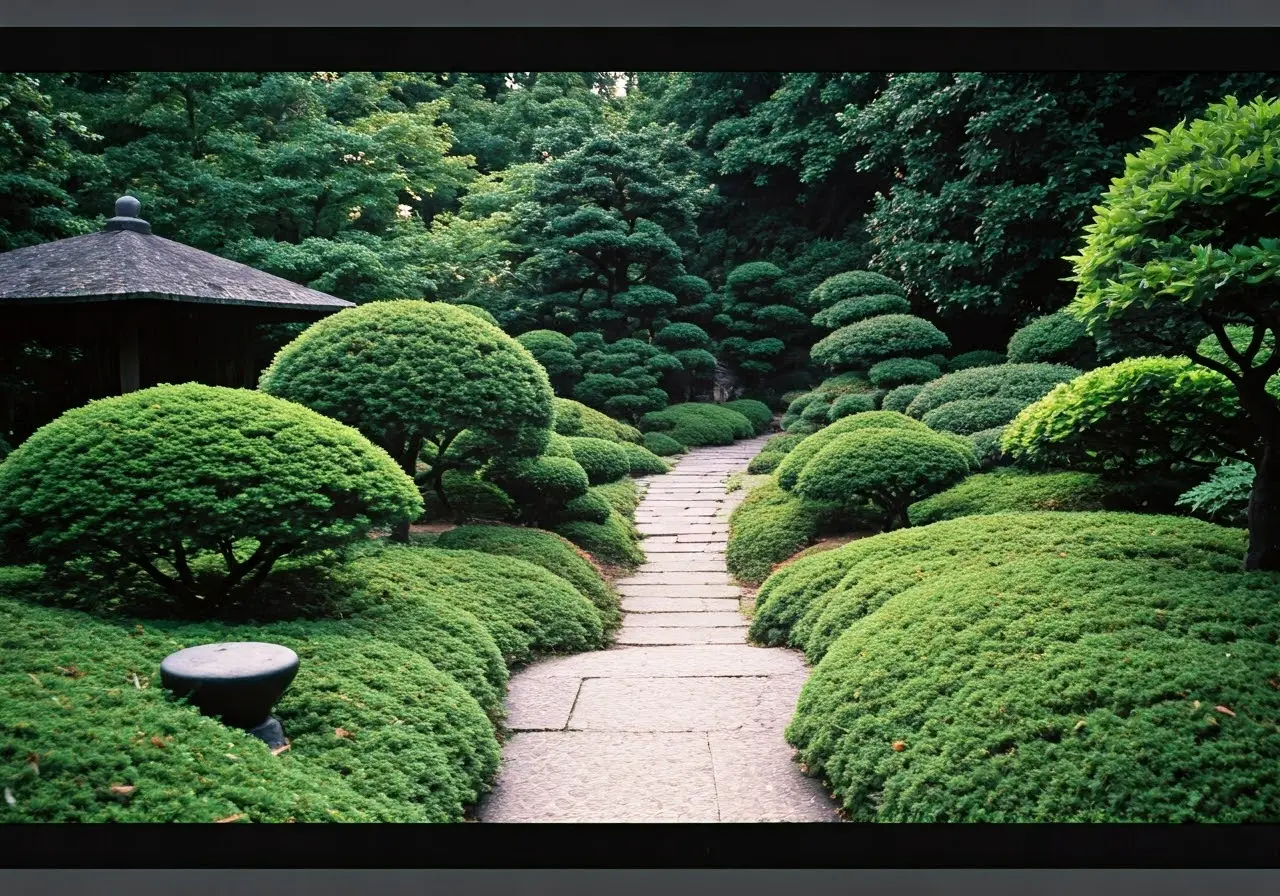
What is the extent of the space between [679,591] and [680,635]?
1.05 m

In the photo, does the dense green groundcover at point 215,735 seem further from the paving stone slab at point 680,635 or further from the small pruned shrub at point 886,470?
the small pruned shrub at point 886,470

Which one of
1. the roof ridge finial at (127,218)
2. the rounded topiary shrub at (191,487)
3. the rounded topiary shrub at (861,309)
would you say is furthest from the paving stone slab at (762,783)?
the rounded topiary shrub at (861,309)

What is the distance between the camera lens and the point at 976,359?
7.67 m

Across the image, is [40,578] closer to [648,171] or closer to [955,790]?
[955,790]

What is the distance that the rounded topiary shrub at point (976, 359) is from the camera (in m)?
7.43

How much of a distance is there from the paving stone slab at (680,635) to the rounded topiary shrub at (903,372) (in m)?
3.85

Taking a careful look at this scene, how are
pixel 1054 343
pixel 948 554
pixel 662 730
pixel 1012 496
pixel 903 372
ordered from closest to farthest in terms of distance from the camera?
pixel 662 730 < pixel 948 554 < pixel 1012 496 < pixel 1054 343 < pixel 903 372

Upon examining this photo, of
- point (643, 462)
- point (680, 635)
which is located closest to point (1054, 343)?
point (680, 635)

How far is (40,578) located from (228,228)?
2.02m

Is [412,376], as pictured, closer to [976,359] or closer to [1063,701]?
[1063,701]

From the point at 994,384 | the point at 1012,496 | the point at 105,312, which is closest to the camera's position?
the point at 105,312

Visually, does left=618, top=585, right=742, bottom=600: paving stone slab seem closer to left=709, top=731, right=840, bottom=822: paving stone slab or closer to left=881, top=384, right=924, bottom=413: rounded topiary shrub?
left=709, top=731, right=840, bottom=822: paving stone slab

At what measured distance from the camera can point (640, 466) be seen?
916 centimetres
